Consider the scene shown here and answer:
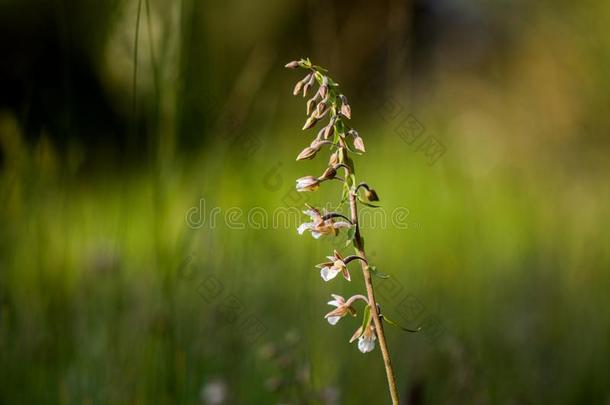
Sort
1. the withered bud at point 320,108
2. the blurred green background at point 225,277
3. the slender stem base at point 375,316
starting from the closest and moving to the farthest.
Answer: the slender stem base at point 375,316 → the withered bud at point 320,108 → the blurred green background at point 225,277

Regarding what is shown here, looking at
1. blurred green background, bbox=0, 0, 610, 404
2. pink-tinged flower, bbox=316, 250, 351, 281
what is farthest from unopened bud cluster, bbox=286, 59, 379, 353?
blurred green background, bbox=0, 0, 610, 404

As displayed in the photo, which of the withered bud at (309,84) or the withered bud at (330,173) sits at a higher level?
the withered bud at (309,84)

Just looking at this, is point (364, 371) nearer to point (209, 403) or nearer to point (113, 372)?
point (209, 403)

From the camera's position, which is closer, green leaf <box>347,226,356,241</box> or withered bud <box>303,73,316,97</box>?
green leaf <box>347,226,356,241</box>

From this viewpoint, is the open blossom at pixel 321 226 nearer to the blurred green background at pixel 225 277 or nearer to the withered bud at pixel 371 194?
the withered bud at pixel 371 194

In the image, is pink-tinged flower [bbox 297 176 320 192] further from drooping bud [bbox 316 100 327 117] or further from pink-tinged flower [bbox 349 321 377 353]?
pink-tinged flower [bbox 349 321 377 353]

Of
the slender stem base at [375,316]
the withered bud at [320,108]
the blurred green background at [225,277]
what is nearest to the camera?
the slender stem base at [375,316]

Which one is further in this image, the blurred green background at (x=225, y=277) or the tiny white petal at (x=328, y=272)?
the blurred green background at (x=225, y=277)

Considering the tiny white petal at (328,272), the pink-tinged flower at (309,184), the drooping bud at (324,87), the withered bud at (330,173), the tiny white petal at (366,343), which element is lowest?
the tiny white petal at (366,343)

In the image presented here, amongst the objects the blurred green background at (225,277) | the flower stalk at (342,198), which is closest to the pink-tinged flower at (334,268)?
the flower stalk at (342,198)

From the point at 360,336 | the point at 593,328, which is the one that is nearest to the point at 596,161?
the point at 593,328

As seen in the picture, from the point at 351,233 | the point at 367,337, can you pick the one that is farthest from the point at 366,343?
the point at 351,233
